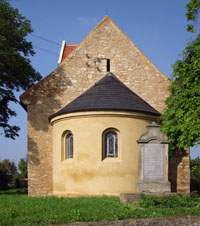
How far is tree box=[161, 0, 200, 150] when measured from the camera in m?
14.5

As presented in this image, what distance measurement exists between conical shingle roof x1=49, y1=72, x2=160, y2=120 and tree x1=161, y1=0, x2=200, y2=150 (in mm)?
1177

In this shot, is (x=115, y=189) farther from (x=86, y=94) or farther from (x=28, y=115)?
(x=28, y=115)

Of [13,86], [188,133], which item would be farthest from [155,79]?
[13,86]

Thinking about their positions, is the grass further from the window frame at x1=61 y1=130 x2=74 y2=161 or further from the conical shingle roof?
the window frame at x1=61 y1=130 x2=74 y2=161

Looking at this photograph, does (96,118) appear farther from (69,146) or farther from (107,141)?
(69,146)

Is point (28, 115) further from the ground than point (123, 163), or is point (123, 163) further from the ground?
point (28, 115)

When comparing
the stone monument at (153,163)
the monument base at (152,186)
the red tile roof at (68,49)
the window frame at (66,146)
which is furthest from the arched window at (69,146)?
the red tile roof at (68,49)

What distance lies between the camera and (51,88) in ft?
60.8

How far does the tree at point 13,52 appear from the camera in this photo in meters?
17.7

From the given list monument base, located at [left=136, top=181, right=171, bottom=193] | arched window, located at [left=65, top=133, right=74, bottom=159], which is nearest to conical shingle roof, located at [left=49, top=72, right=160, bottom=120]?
arched window, located at [left=65, top=133, right=74, bottom=159]

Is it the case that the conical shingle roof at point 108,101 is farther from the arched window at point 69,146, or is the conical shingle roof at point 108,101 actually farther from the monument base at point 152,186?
the monument base at point 152,186

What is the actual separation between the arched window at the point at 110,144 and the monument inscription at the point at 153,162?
2091 millimetres

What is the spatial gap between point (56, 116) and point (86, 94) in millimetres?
1929

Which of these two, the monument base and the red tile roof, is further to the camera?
the red tile roof
